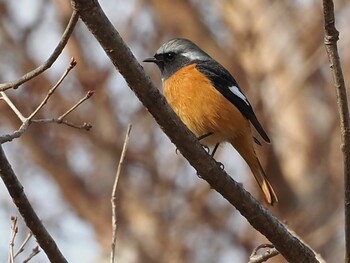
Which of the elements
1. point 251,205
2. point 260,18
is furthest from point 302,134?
point 251,205

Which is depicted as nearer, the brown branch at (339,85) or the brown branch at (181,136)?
the brown branch at (181,136)

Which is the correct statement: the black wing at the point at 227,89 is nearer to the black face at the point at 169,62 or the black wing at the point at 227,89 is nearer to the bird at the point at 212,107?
the bird at the point at 212,107

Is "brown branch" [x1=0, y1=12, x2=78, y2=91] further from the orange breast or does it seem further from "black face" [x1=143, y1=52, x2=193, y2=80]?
"black face" [x1=143, y1=52, x2=193, y2=80]

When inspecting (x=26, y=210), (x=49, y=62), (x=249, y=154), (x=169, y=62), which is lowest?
(x=26, y=210)

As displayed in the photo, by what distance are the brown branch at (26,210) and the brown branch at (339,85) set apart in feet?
3.92

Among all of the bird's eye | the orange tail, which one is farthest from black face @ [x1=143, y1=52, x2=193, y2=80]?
the orange tail

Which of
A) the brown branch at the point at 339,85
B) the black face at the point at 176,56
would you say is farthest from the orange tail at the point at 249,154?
the brown branch at the point at 339,85

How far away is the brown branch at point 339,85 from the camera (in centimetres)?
298

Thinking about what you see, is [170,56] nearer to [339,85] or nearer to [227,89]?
[227,89]

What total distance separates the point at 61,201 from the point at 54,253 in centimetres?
740

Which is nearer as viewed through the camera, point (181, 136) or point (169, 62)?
point (181, 136)

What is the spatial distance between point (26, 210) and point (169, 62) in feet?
8.71

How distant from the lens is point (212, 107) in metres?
4.89

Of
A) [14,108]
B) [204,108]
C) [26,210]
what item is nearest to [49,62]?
[14,108]
